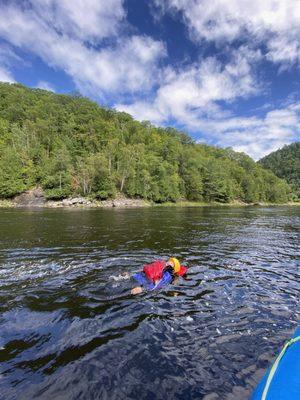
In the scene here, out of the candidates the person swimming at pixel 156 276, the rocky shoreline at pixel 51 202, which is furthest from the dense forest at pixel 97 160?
the person swimming at pixel 156 276

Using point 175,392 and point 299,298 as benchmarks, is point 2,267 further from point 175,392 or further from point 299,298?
point 299,298

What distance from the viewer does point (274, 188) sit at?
126m

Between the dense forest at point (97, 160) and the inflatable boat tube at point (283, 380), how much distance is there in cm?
6790

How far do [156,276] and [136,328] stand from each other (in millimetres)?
2515

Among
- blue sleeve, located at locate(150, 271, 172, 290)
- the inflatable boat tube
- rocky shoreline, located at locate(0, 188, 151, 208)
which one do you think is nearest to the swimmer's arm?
blue sleeve, located at locate(150, 271, 172, 290)

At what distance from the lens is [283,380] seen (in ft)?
10.3

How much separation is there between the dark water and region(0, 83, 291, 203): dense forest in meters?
61.5

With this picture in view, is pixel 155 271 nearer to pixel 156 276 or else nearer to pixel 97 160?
pixel 156 276

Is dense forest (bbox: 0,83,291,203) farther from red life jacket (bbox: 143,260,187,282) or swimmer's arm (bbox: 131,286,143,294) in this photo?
swimmer's arm (bbox: 131,286,143,294)

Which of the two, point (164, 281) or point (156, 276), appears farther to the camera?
point (164, 281)

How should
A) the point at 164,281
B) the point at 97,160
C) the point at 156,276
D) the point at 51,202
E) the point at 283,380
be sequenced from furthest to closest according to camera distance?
1. the point at 97,160
2. the point at 51,202
3. the point at 164,281
4. the point at 156,276
5. the point at 283,380

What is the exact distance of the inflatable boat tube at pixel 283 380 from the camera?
292cm

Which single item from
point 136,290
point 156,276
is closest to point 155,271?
point 156,276

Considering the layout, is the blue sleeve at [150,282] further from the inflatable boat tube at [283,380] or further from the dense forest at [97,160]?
the dense forest at [97,160]
